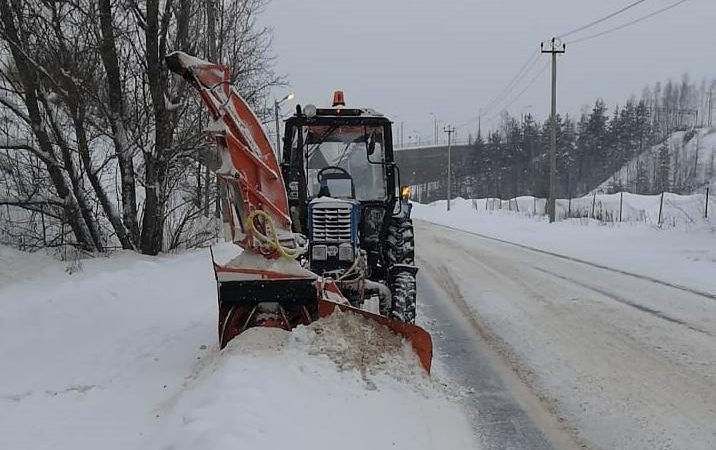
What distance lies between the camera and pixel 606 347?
5.62m

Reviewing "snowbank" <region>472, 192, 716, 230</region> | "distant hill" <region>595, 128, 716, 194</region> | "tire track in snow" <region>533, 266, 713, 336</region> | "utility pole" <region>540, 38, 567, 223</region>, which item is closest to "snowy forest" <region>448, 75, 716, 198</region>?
"distant hill" <region>595, 128, 716, 194</region>

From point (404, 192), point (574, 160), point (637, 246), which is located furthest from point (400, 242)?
point (574, 160)

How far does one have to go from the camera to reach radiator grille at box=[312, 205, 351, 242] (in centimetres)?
594

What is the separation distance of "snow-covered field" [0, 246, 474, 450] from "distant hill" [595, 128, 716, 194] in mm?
76690

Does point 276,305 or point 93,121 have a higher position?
point 93,121

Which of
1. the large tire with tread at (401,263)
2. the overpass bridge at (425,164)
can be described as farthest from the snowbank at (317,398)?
the overpass bridge at (425,164)

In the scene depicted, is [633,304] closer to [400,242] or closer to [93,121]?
[400,242]

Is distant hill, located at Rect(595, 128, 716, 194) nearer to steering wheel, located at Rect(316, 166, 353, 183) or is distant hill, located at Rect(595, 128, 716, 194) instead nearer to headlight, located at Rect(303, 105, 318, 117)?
steering wheel, located at Rect(316, 166, 353, 183)

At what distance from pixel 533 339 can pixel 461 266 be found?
19.1 feet

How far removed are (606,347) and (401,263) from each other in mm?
2270

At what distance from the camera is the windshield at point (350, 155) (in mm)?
6742

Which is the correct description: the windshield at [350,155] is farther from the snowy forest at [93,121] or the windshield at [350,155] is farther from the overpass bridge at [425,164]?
the overpass bridge at [425,164]

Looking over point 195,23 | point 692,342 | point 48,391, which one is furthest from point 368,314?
point 195,23

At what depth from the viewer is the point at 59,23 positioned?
9539 mm
